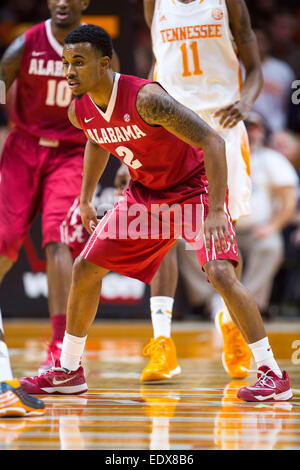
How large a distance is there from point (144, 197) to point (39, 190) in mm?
973

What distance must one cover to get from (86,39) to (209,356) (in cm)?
223

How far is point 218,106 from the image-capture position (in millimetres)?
3664

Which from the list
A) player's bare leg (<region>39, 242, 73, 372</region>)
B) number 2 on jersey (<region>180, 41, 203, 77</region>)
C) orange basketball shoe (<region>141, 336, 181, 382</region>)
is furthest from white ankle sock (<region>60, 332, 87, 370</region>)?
number 2 on jersey (<region>180, 41, 203, 77</region>)

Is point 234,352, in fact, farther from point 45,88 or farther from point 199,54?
point 45,88

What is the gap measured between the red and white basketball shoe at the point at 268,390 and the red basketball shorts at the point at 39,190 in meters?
1.34

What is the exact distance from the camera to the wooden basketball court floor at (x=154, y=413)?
2.24 meters

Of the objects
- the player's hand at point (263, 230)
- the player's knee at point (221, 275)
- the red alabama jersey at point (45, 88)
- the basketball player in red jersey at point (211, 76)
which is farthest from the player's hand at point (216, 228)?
the player's hand at point (263, 230)

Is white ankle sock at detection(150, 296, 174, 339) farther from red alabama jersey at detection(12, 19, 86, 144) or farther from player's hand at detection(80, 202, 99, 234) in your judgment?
red alabama jersey at detection(12, 19, 86, 144)

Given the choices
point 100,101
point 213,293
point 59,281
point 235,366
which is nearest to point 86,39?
point 100,101

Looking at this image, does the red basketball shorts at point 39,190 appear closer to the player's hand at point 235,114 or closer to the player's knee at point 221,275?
the player's hand at point 235,114

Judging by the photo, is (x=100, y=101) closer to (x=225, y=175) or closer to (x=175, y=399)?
(x=225, y=175)

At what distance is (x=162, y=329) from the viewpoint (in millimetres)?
3729

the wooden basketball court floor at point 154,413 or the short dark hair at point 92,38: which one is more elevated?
the short dark hair at point 92,38

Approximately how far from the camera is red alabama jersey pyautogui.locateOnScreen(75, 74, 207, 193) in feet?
9.87
